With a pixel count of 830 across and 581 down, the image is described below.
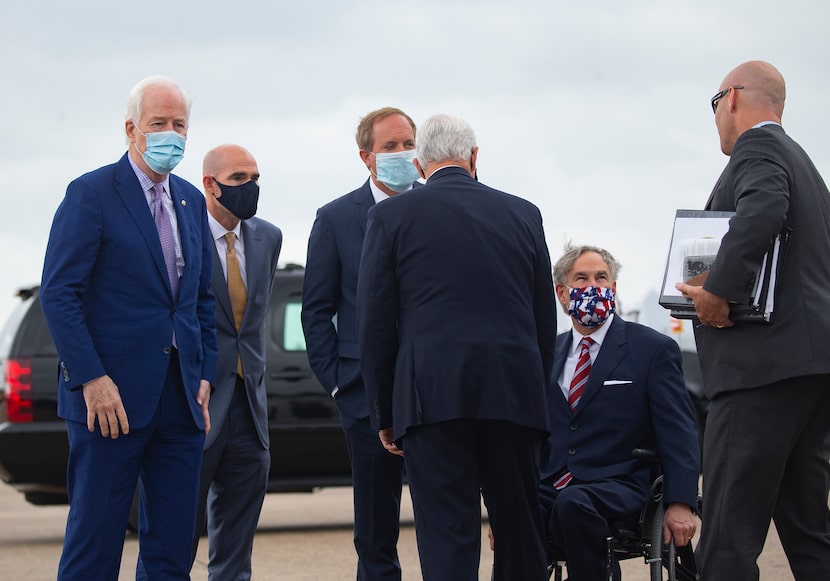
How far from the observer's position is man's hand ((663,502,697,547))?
528 centimetres

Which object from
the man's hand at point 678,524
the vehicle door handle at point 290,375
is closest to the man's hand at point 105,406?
the man's hand at point 678,524

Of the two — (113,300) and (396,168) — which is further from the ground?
(396,168)

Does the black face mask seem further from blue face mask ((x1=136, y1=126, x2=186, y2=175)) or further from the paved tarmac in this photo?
the paved tarmac

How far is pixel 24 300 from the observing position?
9.65 meters

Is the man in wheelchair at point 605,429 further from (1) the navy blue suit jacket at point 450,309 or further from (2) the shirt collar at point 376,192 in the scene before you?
(2) the shirt collar at point 376,192

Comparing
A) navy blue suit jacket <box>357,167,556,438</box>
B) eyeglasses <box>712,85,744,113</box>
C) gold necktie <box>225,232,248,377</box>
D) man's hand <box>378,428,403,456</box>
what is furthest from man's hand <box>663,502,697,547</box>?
gold necktie <box>225,232,248,377</box>

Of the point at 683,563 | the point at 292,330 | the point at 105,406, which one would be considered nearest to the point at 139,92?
the point at 105,406

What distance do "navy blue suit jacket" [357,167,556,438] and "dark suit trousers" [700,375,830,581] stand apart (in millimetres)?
677

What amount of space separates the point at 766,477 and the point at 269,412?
17.9 ft

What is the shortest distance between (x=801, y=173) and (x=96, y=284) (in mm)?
2590

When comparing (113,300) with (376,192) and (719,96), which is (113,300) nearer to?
(376,192)

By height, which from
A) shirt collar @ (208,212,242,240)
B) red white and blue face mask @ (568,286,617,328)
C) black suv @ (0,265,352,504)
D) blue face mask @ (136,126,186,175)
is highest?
blue face mask @ (136,126,186,175)

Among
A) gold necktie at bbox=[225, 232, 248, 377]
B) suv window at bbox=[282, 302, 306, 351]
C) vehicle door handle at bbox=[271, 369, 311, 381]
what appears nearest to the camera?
gold necktie at bbox=[225, 232, 248, 377]

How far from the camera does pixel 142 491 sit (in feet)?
16.2
